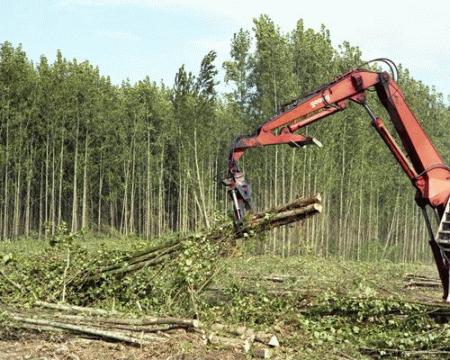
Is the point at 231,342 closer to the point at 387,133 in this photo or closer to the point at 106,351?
the point at 106,351

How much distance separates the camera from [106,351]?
7.07 metres

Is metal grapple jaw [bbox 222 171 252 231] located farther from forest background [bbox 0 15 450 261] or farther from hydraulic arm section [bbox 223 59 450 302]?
forest background [bbox 0 15 450 261]

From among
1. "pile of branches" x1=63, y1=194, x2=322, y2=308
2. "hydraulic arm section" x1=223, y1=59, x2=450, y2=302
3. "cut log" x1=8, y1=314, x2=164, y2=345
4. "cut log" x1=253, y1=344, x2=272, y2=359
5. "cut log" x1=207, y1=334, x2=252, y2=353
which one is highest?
"hydraulic arm section" x1=223, y1=59, x2=450, y2=302

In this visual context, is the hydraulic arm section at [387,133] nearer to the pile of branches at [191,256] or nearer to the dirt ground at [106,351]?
the pile of branches at [191,256]

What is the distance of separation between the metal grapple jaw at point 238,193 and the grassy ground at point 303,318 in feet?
1.95

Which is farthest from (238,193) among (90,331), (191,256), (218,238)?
(90,331)

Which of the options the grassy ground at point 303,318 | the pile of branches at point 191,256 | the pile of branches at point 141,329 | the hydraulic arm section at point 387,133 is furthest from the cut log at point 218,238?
the pile of branches at point 141,329

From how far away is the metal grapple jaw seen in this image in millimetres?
8750

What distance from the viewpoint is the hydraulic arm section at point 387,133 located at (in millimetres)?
9555

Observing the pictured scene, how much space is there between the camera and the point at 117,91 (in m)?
40.8

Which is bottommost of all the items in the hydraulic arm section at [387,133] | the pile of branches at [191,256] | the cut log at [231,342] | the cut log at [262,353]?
the cut log at [262,353]

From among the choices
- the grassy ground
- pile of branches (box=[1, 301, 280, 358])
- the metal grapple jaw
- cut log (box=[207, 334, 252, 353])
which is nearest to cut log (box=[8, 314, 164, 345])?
pile of branches (box=[1, 301, 280, 358])

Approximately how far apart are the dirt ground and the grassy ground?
11 millimetres

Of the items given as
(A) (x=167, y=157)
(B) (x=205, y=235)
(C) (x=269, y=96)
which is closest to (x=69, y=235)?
(B) (x=205, y=235)
